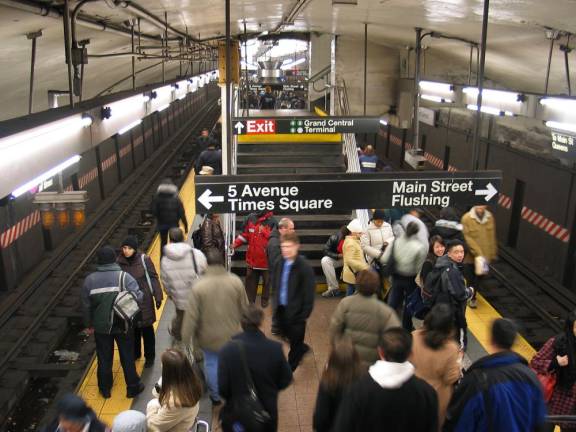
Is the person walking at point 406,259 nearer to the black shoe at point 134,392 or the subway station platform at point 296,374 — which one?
the subway station platform at point 296,374

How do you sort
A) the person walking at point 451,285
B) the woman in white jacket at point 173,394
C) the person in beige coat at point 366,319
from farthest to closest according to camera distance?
the person walking at point 451,285 < the person in beige coat at point 366,319 < the woman in white jacket at point 173,394

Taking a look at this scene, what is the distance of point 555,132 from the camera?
9.35m

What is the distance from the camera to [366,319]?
4.16 meters

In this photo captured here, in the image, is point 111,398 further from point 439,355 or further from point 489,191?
point 489,191

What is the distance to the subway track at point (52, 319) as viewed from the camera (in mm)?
6934

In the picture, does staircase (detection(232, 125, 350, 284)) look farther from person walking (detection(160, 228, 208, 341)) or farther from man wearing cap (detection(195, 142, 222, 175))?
person walking (detection(160, 228, 208, 341))

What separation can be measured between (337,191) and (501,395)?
232cm

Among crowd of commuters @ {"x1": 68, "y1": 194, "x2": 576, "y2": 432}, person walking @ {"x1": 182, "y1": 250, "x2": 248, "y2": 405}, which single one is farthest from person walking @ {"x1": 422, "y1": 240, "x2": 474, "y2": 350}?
person walking @ {"x1": 182, "y1": 250, "x2": 248, "y2": 405}

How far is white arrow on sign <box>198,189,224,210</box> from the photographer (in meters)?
4.89

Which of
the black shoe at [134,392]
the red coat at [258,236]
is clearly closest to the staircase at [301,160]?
the red coat at [258,236]

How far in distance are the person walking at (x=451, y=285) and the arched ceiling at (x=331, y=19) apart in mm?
2383

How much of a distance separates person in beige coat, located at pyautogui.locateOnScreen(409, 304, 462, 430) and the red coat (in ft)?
11.9

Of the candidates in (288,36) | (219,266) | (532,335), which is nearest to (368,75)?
(288,36)

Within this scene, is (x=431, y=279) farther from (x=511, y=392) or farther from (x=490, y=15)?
(x=490, y=15)
